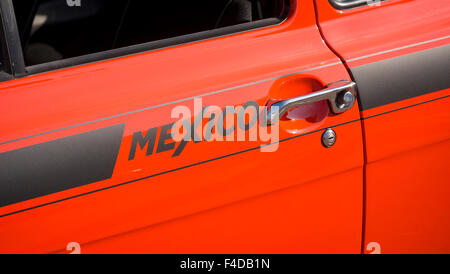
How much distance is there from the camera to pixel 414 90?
4.85ft

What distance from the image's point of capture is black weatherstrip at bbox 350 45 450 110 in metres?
1.44

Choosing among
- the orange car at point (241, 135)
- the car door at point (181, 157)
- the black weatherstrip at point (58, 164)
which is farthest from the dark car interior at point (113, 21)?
the black weatherstrip at point (58, 164)

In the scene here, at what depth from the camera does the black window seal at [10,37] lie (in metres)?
1.23

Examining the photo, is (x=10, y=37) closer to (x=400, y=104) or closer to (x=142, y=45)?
(x=142, y=45)

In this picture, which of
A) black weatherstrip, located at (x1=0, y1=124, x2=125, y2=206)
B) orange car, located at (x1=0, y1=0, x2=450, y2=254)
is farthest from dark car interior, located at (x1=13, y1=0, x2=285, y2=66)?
black weatherstrip, located at (x1=0, y1=124, x2=125, y2=206)

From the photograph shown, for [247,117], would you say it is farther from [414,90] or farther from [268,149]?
[414,90]

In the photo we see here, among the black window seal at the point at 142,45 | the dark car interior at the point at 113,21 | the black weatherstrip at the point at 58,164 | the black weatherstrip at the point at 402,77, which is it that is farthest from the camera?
the dark car interior at the point at 113,21

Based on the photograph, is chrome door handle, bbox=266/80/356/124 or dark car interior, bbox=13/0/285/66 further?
dark car interior, bbox=13/0/285/66

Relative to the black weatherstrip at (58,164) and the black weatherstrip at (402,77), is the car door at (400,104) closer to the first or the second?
the black weatherstrip at (402,77)

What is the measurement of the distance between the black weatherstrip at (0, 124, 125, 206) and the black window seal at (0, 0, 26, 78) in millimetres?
245

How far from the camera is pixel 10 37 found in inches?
48.8

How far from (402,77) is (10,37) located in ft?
3.70

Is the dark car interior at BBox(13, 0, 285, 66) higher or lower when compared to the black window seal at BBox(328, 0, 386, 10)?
higher

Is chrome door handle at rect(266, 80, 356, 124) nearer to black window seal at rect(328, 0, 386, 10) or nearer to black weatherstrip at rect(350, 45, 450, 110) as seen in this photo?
black weatherstrip at rect(350, 45, 450, 110)
